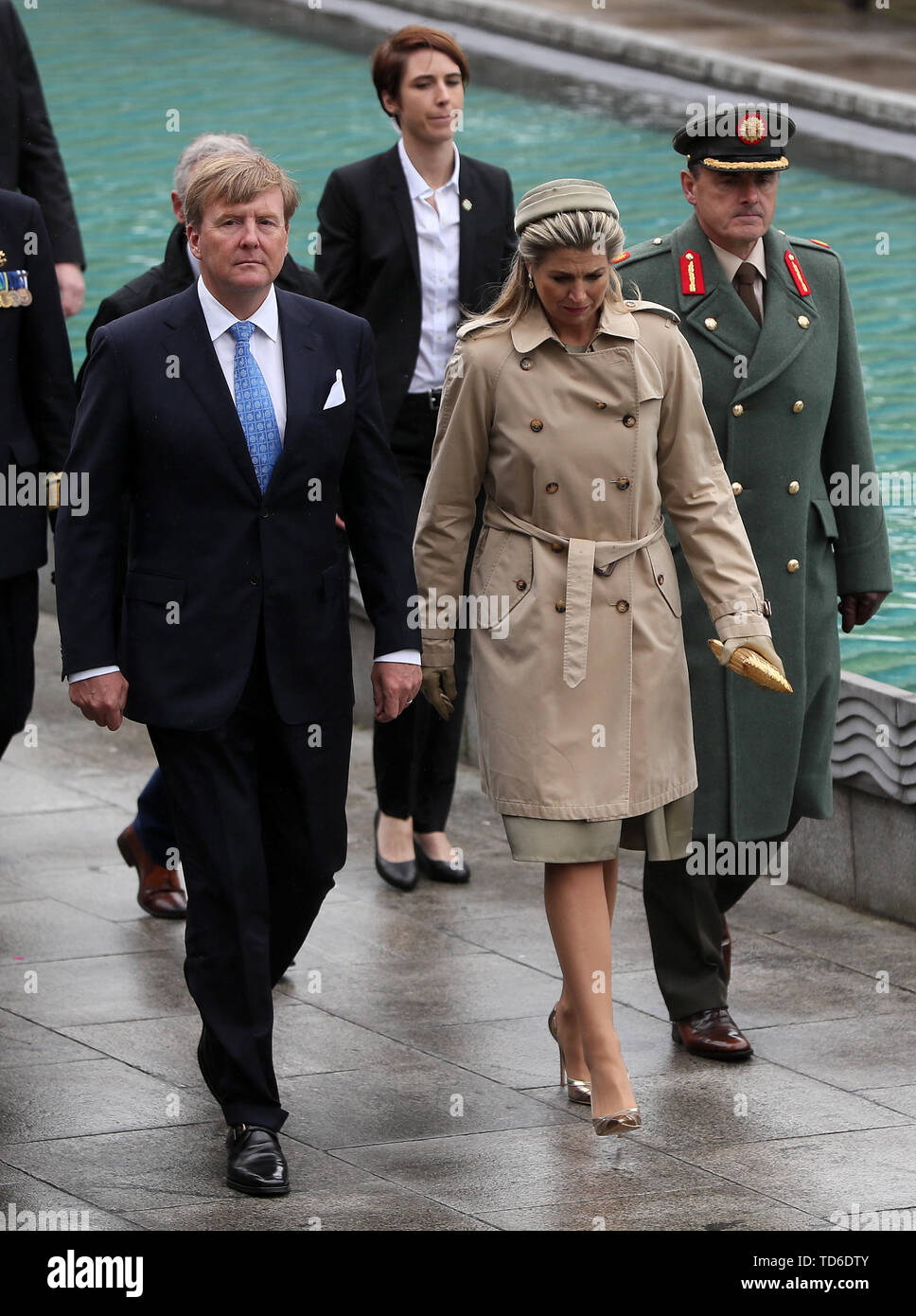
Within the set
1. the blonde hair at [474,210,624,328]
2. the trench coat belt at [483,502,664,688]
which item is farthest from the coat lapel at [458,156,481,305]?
the trench coat belt at [483,502,664,688]

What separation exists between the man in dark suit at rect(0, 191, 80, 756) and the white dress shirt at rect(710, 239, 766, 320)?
161 cm

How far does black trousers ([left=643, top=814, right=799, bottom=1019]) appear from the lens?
18.9 ft

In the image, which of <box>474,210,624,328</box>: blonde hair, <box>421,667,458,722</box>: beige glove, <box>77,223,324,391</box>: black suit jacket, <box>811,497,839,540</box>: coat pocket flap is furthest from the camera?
Answer: <box>77,223,324,391</box>: black suit jacket

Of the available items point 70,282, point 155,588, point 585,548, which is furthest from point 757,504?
point 70,282

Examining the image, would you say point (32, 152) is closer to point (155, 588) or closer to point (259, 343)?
point (259, 343)

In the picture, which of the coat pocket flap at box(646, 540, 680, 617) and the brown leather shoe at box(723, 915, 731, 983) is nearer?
the coat pocket flap at box(646, 540, 680, 617)

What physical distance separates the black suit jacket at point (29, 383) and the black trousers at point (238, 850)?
3.91 feet

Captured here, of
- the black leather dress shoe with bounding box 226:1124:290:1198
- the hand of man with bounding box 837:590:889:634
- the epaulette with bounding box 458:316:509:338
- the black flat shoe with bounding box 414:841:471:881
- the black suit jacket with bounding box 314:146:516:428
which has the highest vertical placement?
the epaulette with bounding box 458:316:509:338

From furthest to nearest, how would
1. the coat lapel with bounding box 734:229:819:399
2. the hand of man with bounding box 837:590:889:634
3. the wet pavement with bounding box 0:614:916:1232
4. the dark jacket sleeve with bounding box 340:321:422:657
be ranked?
the hand of man with bounding box 837:590:889:634
the coat lapel with bounding box 734:229:819:399
the dark jacket sleeve with bounding box 340:321:422:657
the wet pavement with bounding box 0:614:916:1232

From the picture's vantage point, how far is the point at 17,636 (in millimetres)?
6250

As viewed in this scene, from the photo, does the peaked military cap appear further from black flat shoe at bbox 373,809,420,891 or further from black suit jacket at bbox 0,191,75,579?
black flat shoe at bbox 373,809,420,891

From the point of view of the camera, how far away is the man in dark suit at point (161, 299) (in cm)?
610

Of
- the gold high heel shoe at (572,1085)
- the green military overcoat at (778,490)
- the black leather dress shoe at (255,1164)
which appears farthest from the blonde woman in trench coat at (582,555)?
the black leather dress shoe at (255,1164)
